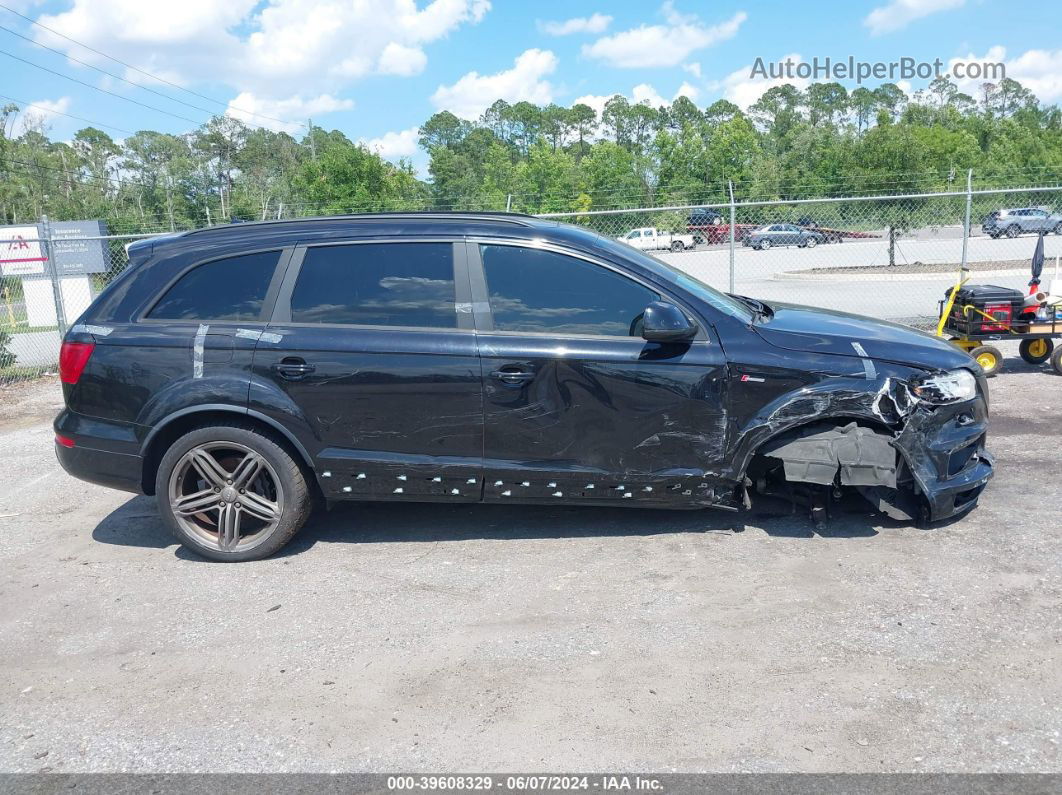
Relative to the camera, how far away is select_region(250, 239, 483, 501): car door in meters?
4.54

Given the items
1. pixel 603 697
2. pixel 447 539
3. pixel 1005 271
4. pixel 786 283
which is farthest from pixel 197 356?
→ pixel 1005 271

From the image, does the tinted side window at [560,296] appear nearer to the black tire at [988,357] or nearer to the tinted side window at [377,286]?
the tinted side window at [377,286]

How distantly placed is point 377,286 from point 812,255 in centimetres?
2378

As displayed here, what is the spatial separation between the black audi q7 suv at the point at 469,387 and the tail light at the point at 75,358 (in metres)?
0.01

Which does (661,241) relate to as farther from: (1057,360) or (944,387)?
(944,387)

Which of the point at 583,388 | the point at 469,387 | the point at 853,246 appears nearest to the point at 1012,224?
the point at 853,246

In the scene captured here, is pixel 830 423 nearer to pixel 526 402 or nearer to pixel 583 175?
pixel 526 402

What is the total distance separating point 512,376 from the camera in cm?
448

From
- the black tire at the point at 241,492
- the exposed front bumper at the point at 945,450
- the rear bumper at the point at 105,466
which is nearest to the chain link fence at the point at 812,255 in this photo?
the exposed front bumper at the point at 945,450

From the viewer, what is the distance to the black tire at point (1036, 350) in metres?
9.20

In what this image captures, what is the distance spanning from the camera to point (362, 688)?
11.3ft

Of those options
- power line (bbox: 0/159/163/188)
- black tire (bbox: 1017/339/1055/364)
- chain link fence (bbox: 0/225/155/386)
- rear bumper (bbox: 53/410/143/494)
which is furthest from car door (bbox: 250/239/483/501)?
power line (bbox: 0/159/163/188)

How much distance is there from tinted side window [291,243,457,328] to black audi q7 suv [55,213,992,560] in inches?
0.5

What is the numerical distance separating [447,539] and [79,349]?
239 centimetres
